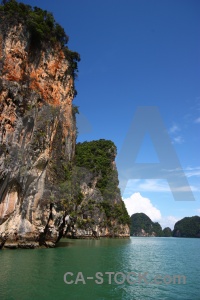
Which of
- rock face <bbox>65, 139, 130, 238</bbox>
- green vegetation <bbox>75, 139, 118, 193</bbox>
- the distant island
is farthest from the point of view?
the distant island

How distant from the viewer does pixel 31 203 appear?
21781 millimetres

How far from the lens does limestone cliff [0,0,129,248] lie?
1997 cm

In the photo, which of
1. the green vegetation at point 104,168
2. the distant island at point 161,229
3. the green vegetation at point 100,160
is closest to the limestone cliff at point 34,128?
the green vegetation at point 100,160

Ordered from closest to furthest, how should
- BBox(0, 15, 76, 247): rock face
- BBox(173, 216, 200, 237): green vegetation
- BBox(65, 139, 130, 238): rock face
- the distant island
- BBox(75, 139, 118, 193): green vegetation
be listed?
BBox(0, 15, 76, 247): rock face → BBox(65, 139, 130, 238): rock face → BBox(75, 139, 118, 193): green vegetation → BBox(173, 216, 200, 237): green vegetation → the distant island

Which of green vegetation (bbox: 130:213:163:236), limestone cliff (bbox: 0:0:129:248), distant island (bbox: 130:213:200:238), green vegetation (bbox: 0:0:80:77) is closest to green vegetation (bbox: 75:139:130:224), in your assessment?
limestone cliff (bbox: 0:0:129:248)

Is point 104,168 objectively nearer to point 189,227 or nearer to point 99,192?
point 99,192

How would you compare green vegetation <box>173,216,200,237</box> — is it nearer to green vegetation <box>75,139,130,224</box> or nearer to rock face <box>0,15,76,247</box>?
green vegetation <box>75,139,130,224</box>

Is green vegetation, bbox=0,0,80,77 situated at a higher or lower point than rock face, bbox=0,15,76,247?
higher

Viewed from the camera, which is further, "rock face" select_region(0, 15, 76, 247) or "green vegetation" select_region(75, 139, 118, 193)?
"green vegetation" select_region(75, 139, 118, 193)

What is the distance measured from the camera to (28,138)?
22.0 m

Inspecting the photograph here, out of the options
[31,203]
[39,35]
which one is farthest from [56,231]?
[39,35]

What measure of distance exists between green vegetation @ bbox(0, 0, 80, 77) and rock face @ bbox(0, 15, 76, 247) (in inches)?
29.9

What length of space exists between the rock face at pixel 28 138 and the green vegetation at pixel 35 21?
2.49 feet

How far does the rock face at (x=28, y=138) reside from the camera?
19.6m
